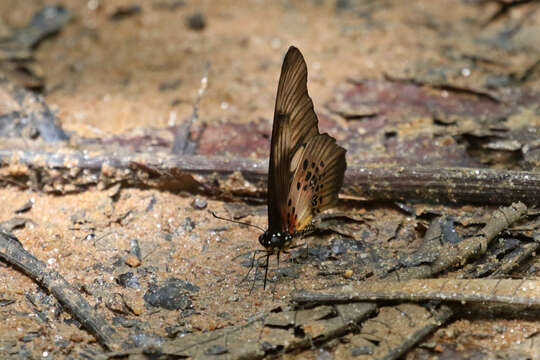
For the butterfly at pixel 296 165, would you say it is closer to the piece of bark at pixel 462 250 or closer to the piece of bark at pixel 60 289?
the piece of bark at pixel 462 250

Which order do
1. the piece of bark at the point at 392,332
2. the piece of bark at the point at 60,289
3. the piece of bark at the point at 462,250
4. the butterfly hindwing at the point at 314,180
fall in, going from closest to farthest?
the piece of bark at the point at 392,332 < the piece of bark at the point at 60,289 < the piece of bark at the point at 462,250 < the butterfly hindwing at the point at 314,180

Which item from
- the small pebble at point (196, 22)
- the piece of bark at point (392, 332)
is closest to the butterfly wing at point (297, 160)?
the piece of bark at point (392, 332)

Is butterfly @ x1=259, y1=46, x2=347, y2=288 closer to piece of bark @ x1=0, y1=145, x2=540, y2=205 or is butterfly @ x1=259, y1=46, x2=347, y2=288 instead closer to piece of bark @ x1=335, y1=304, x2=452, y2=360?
piece of bark @ x1=0, y1=145, x2=540, y2=205

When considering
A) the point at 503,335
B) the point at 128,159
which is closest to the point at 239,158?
the point at 128,159

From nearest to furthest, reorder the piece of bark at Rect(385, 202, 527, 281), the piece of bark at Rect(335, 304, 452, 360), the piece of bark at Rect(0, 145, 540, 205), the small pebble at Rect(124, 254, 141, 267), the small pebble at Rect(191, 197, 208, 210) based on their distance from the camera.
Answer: the piece of bark at Rect(335, 304, 452, 360)
the piece of bark at Rect(385, 202, 527, 281)
the small pebble at Rect(124, 254, 141, 267)
the piece of bark at Rect(0, 145, 540, 205)
the small pebble at Rect(191, 197, 208, 210)

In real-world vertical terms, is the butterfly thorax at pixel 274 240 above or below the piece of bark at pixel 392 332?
above

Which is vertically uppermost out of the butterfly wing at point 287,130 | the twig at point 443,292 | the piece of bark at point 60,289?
the butterfly wing at point 287,130

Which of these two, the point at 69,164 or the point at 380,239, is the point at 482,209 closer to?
the point at 380,239

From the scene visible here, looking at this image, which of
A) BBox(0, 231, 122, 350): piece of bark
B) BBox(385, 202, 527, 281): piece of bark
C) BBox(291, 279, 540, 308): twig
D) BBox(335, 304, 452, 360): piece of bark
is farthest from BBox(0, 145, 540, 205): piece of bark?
BBox(335, 304, 452, 360): piece of bark
